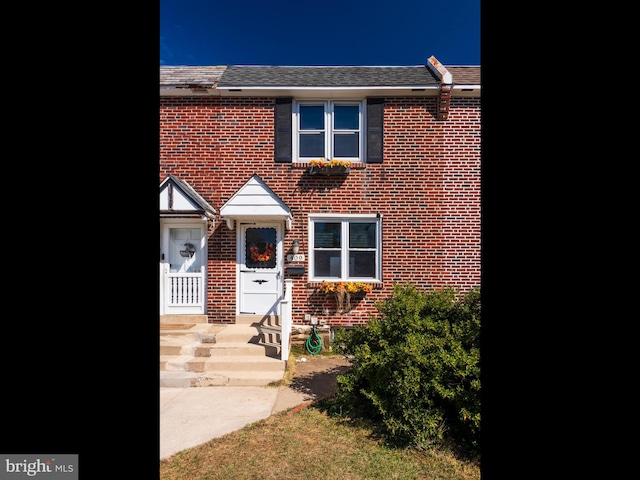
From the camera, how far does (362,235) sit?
781cm

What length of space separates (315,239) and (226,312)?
2773mm

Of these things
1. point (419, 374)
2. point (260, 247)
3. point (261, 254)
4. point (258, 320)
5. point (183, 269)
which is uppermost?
point (260, 247)

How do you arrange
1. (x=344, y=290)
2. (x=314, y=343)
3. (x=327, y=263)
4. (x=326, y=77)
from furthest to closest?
(x=326, y=77)
(x=327, y=263)
(x=344, y=290)
(x=314, y=343)

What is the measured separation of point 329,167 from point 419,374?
207 inches

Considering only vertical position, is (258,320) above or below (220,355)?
above

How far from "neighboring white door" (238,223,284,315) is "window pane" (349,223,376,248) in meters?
1.78

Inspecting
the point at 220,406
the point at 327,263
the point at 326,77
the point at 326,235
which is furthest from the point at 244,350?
the point at 326,77

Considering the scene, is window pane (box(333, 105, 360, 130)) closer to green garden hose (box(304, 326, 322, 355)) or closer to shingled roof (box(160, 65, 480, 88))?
shingled roof (box(160, 65, 480, 88))

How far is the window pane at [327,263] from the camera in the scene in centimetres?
778

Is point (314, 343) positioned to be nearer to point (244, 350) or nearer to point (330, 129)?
point (244, 350)

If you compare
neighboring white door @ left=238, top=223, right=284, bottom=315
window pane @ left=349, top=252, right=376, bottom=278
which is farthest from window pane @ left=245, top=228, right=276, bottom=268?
window pane @ left=349, top=252, right=376, bottom=278
